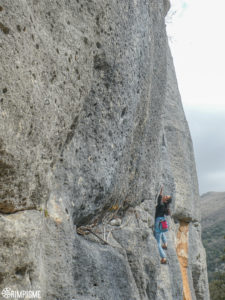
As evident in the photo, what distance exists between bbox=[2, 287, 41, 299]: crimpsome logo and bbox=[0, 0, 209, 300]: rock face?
4 cm

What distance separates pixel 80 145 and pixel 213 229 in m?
32.4

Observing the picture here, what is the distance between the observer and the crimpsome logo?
7.44 ft

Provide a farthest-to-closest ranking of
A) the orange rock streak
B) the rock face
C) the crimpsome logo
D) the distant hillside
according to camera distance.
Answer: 1. the distant hillside
2. the orange rock streak
3. the rock face
4. the crimpsome logo

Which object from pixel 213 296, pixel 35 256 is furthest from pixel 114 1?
pixel 213 296

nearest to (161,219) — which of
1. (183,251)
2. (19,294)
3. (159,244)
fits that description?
(159,244)

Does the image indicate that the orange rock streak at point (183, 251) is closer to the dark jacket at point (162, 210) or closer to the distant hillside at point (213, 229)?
the dark jacket at point (162, 210)

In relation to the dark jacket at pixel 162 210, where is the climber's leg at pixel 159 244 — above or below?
below

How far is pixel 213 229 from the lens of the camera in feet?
111

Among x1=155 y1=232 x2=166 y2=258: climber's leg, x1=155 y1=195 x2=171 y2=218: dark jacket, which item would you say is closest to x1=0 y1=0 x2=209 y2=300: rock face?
x1=155 y1=232 x2=166 y2=258: climber's leg

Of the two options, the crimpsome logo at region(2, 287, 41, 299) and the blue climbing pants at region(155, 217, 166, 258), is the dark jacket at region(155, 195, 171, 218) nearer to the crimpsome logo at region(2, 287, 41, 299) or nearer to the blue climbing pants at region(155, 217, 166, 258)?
the blue climbing pants at region(155, 217, 166, 258)

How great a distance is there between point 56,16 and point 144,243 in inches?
124

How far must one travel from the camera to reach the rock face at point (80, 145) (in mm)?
2406

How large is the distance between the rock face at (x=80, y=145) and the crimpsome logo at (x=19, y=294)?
Result: 0.04 meters

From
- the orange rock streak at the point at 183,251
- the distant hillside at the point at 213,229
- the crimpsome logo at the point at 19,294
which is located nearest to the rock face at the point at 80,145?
the crimpsome logo at the point at 19,294
